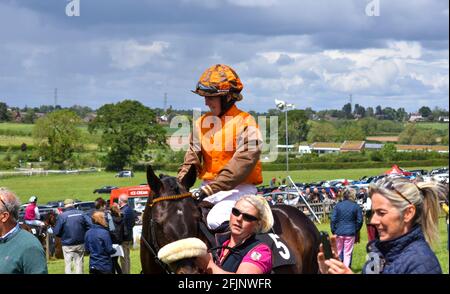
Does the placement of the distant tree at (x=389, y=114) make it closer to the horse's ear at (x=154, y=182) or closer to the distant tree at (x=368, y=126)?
the distant tree at (x=368, y=126)

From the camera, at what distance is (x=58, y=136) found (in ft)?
286

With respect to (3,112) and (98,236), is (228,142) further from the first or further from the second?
(3,112)

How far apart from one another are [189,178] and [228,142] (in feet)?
1.53

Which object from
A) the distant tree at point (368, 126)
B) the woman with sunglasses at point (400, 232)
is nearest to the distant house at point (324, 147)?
the distant tree at point (368, 126)

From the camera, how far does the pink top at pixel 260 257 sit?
4184 mm

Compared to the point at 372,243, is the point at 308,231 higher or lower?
lower

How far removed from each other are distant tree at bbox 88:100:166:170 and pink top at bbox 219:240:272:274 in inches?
2633

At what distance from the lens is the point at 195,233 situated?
5.56 metres

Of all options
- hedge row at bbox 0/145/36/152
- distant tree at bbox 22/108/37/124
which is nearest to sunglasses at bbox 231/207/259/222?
hedge row at bbox 0/145/36/152

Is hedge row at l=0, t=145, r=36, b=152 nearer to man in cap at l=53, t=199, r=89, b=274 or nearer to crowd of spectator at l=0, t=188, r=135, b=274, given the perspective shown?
crowd of spectator at l=0, t=188, r=135, b=274

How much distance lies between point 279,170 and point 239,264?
74406 millimetres

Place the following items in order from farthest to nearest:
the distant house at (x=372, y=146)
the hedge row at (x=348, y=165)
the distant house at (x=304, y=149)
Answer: the distant house at (x=304, y=149) → the distant house at (x=372, y=146) → the hedge row at (x=348, y=165)
